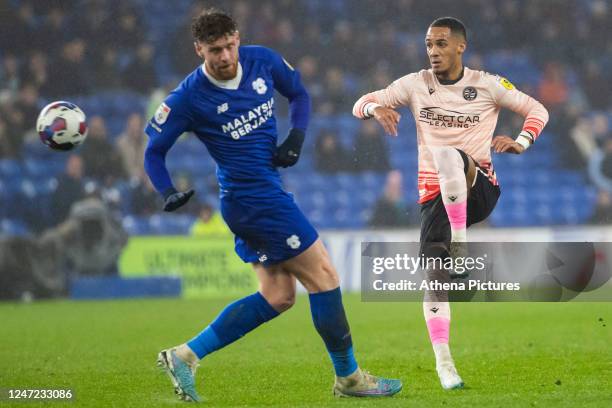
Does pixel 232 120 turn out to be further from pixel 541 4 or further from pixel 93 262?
pixel 541 4

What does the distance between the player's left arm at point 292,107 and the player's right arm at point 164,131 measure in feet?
1.79

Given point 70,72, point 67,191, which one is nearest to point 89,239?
point 67,191

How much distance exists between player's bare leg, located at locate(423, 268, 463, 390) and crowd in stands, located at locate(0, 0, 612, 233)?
297 inches

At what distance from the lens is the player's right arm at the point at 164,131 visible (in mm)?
5844

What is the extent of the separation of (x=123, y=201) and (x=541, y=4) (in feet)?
21.4

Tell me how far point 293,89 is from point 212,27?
2.32 ft

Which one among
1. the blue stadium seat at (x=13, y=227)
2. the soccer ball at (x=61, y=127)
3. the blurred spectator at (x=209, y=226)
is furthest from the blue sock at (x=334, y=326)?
the blue stadium seat at (x=13, y=227)

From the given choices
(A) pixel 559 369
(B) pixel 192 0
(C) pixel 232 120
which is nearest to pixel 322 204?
(B) pixel 192 0

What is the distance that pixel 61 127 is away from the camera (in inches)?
292

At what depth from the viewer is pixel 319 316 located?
600 centimetres

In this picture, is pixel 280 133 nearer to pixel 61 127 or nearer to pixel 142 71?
pixel 142 71

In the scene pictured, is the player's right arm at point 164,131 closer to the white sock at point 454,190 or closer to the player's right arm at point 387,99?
the player's right arm at point 387,99

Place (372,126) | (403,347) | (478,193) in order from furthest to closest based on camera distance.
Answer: (372,126)
(403,347)
(478,193)

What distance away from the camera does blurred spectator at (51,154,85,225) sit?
15070mm
